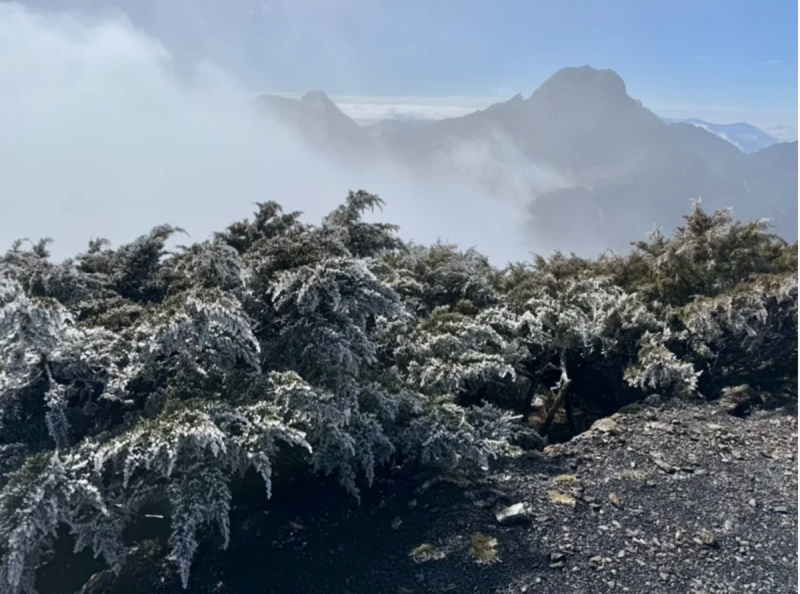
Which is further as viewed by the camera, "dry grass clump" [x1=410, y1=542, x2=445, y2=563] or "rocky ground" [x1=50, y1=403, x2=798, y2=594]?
"dry grass clump" [x1=410, y1=542, x2=445, y2=563]

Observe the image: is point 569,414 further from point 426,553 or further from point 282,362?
point 282,362

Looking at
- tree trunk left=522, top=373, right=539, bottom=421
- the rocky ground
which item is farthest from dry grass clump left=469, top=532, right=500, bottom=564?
tree trunk left=522, top=373, right=539, bottom=421

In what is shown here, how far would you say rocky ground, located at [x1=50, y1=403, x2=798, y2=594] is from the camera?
4.14 metres

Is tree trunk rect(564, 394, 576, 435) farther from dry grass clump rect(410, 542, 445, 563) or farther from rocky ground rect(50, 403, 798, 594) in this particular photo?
dry grass clump rect(410, 542, 445, 563)

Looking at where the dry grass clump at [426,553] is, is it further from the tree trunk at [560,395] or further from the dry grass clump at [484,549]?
the tree trunk at [560,395]

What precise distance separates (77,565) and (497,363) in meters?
4.02

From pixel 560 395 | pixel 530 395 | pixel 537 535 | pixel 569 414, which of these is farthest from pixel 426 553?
pixel 569 414

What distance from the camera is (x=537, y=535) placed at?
14.8ft

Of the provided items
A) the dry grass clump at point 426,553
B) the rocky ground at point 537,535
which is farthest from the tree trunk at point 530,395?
the dry grass clump at point 426,553

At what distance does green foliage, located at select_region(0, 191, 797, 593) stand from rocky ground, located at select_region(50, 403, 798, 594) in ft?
1.22

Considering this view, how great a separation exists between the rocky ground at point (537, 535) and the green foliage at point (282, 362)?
0.37m

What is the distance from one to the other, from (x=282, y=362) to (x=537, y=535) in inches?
98.6

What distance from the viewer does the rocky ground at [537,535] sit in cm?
414

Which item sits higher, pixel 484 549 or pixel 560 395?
pixel 560 395
